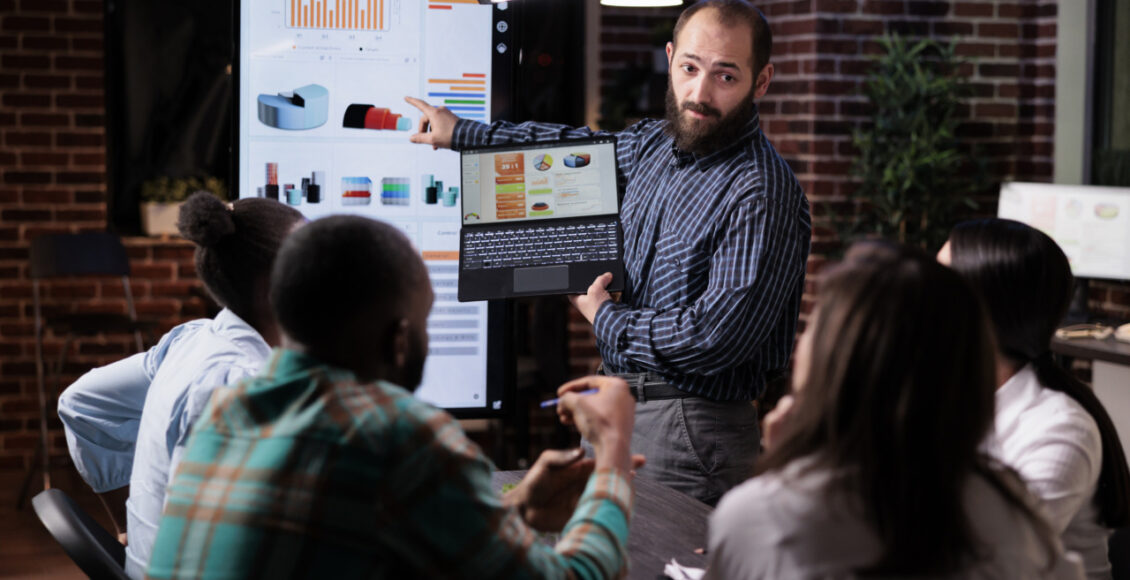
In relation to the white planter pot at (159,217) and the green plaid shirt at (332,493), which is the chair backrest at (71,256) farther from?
the green plaid shirt at (332,493)

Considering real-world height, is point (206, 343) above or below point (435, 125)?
below

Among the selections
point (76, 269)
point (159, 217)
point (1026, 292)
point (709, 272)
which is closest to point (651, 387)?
point (709, 272)

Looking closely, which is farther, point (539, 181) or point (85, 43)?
point (85, 43)

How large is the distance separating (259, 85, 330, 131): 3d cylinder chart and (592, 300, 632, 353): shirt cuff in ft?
2.38

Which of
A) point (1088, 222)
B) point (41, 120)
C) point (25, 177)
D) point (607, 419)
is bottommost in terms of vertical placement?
point (607, 419)

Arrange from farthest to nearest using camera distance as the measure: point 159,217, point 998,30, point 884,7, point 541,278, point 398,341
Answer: point 159,217
point 998,30
point 884,7
point 541,278
point 398,341

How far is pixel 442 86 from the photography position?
2.48 metres

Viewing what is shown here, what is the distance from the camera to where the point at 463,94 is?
248cm

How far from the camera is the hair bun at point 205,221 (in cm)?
171

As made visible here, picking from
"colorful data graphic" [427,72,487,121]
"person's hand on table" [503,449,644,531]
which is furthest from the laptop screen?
"person's hand on table" [503,449,644,531]

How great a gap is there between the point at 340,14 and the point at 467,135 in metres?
0.38

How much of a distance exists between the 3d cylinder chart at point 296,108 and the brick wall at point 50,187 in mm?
3276

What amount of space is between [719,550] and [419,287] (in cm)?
42

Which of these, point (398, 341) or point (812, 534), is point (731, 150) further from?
point (812, 534)
